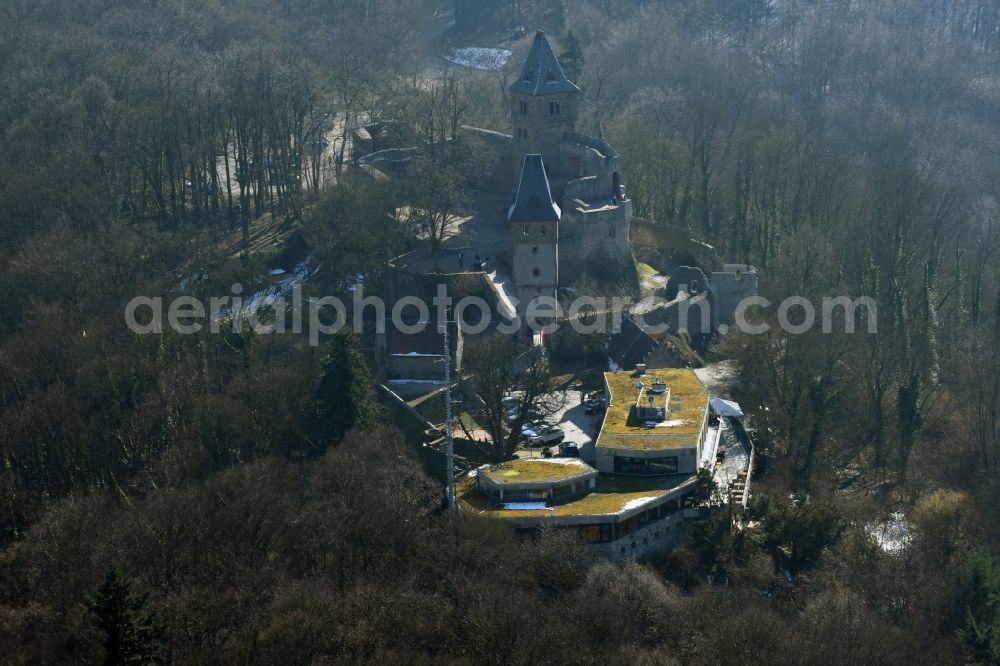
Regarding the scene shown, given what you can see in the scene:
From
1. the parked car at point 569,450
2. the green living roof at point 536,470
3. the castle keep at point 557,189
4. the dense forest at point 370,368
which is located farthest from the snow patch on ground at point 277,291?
the green living roof at point 536,470

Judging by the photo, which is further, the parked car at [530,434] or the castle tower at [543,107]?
the castle tower at [543,107]

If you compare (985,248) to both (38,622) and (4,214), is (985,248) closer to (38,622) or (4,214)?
(4,214)

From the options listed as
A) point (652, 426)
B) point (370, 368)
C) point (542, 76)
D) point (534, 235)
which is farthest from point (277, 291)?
point (652, 426)

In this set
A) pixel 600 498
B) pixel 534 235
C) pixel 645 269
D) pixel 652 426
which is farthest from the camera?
pixel 645 269

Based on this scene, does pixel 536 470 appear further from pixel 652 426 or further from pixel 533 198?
pixel 533 198

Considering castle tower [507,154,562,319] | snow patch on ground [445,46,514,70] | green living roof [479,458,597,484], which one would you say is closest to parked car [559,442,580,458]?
green living roof [479,458,597,484]

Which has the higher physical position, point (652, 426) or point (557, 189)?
point (557, 189)

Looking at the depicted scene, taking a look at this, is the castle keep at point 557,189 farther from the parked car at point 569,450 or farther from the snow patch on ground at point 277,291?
the parked car at point 569,450

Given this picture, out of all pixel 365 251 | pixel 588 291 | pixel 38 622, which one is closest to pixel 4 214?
pixel 365 251
